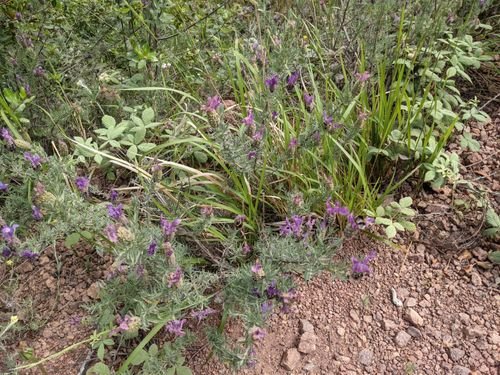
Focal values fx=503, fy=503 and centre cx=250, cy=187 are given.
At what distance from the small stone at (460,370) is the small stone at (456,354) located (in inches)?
1.0

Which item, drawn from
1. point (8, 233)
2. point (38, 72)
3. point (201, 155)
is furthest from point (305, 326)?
point (38, 72)

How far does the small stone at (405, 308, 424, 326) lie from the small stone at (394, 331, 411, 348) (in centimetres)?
5

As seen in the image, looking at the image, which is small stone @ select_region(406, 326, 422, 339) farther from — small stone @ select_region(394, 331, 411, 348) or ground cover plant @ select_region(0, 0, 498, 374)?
ground cover plant @ select_region(0, 0, 498, 374)

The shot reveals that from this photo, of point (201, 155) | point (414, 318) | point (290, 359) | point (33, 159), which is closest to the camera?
point (33, 159)

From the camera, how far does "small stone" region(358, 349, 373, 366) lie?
161cm

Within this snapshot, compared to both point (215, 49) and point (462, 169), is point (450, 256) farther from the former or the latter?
point (215, 49)

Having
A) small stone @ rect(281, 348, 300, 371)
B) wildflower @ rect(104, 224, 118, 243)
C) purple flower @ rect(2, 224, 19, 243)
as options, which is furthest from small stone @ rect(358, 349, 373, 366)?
purple flower @ rect(2, 224, 19, 243)

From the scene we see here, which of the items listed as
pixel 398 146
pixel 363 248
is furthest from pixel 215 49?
pixel 363 248

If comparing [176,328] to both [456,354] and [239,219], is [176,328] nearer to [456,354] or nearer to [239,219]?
[239,219]

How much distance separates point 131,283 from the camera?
1474mm

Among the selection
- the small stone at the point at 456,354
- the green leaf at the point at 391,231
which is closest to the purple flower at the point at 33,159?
the green leaf at the point at 391,231

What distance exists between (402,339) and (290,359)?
15.0 inches

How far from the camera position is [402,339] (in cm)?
165

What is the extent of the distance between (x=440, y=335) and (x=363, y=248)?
0.39m
